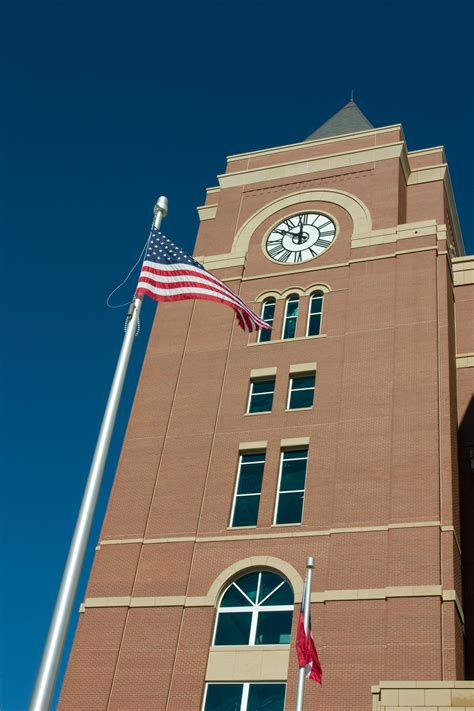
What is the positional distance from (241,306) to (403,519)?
8.69 m

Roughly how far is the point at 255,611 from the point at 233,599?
2.81 ft

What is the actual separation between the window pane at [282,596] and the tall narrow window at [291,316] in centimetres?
1026

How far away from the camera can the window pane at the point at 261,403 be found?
1182 inches

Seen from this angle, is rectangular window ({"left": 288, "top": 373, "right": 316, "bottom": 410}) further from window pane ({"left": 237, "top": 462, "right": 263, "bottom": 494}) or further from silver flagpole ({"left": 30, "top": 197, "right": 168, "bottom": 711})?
silver flagpole ({"left": 30, "top": 197, "right": 168, "bottom": 711})

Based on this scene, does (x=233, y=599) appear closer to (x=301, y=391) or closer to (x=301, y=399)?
(x=301, y=399)

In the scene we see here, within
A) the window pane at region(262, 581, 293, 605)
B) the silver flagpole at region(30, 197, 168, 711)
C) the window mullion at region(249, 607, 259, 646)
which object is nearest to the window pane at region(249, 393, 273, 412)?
the window pane at region(262, 581, 293, 605)

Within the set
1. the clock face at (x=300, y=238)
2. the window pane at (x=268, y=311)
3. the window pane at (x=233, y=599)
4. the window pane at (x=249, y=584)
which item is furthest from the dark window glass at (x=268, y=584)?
the clock face at (x=300, y=238)

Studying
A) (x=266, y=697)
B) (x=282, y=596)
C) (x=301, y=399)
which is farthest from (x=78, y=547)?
(x=301, y=399)

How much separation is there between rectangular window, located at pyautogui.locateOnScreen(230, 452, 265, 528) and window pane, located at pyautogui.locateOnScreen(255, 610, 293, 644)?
318 cm

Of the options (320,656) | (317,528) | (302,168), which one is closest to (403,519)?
(317,528)

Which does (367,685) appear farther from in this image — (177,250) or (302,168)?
(302,168)

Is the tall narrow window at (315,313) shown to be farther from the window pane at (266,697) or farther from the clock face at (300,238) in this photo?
the window pane at (266,697)

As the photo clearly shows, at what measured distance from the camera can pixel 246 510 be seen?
89.8 feet

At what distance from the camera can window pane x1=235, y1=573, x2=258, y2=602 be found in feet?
82.6
